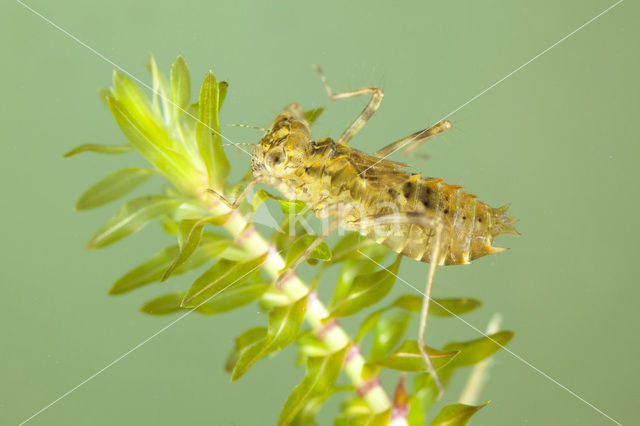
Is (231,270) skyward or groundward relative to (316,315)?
skyward

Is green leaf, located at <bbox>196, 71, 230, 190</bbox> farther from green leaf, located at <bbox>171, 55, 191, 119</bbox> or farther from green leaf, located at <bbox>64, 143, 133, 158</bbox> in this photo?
green leaf, located at <bbox>64, 143, 133, 158</bbox>

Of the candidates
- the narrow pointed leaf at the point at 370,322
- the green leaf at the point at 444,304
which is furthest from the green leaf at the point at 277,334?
the green leaf at the point at 444,304

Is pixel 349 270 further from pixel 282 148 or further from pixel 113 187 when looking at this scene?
pixel 113 187

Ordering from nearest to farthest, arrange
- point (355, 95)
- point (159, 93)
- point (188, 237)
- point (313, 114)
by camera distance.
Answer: point (188, 237), point (159, 93), point (313, 114), point (355, 95)

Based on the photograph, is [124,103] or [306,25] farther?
[306,25]

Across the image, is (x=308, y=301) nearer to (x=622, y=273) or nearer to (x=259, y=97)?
(x=259, y=97)

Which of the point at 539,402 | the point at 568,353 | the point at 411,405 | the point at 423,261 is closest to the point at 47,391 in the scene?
the point at 411,405

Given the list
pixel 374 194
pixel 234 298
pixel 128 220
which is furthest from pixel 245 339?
pixel 374 194
